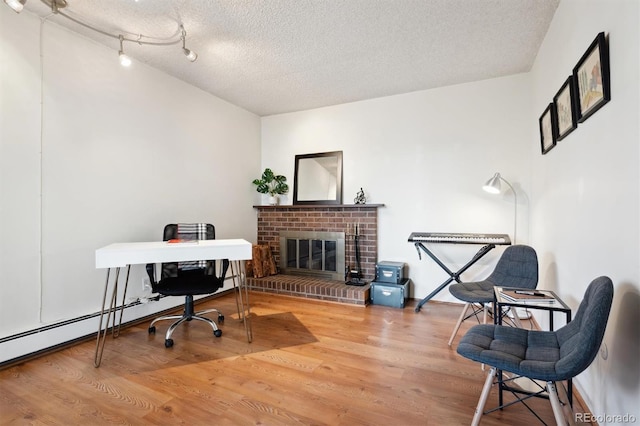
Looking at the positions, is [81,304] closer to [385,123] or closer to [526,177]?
[385,123]

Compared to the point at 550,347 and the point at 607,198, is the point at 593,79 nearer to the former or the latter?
the point at 607,198

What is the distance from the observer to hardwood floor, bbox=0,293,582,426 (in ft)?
5.40

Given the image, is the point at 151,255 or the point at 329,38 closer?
the point at 151,255

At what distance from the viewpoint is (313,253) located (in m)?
4.38

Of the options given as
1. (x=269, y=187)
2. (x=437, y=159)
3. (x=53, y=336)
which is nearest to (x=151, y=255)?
(x=53, y=336)

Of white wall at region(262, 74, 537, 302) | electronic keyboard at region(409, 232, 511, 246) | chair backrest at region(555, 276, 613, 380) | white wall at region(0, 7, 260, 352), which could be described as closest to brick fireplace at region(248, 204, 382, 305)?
white wall at region(262, 74, 537, 302)

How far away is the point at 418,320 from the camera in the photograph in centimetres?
311

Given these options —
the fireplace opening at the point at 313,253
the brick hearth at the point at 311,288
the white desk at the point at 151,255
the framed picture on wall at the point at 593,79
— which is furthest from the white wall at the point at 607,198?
the fireplace opening at the point at 313,253

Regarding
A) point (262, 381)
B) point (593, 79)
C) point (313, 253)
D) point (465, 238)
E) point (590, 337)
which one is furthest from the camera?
point (313, 253)

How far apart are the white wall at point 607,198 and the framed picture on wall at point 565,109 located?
2.3 inches

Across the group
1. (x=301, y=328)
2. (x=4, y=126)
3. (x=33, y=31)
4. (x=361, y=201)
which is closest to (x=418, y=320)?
(x=301, y=328)

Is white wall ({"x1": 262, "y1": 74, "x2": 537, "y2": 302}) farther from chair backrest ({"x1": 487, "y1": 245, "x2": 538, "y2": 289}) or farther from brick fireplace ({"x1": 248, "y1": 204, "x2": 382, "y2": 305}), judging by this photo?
chair backrest ({"x1": 487, "y1": 245, "x2": 538, "y2": 289})

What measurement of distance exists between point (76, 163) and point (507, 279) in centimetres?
379

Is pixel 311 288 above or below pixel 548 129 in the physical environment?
below
